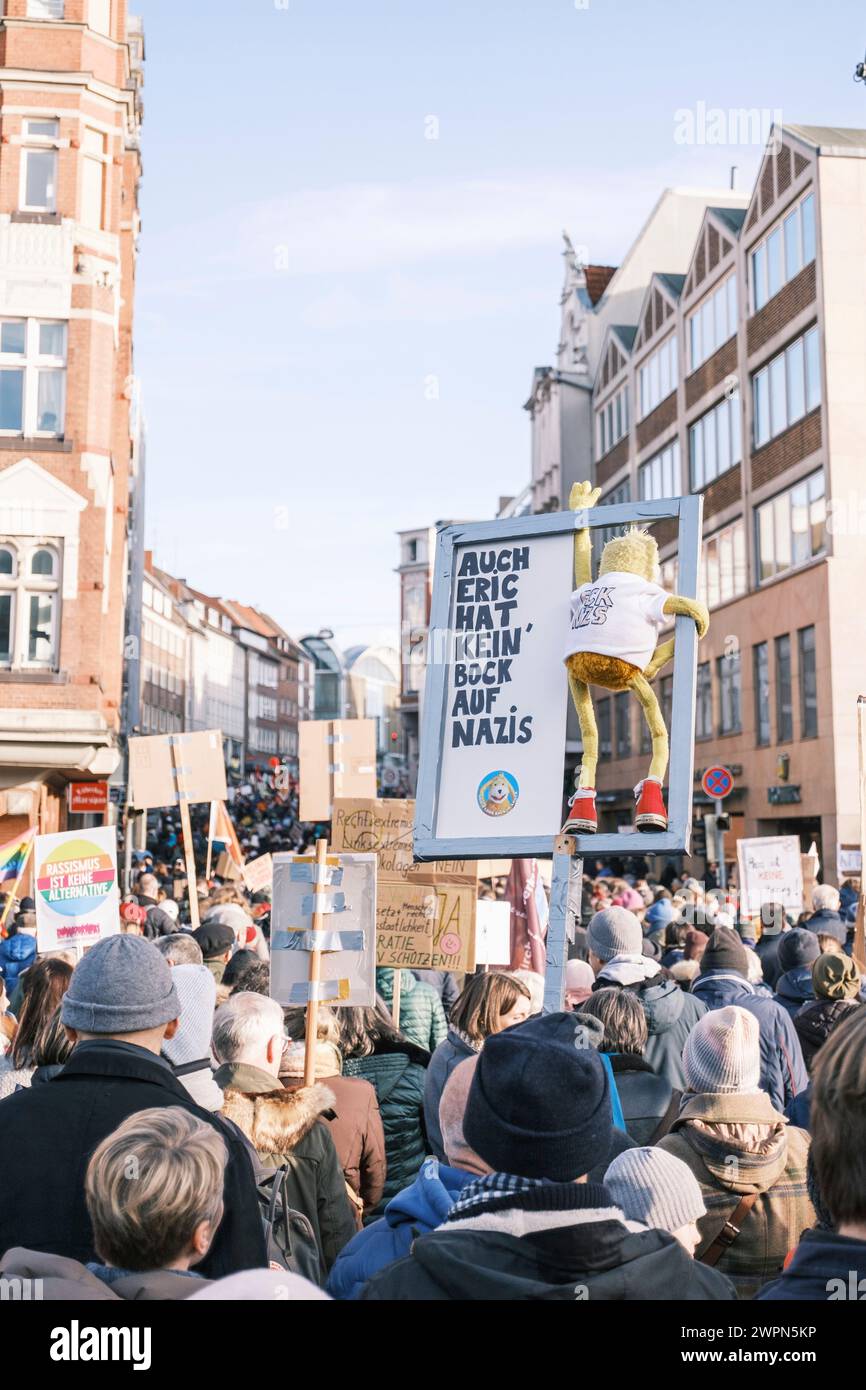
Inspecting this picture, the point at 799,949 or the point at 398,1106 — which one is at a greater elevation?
the point at 799,949

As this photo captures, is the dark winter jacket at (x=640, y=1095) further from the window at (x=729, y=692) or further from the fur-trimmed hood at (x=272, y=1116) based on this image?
the window at (x=729, y=692)

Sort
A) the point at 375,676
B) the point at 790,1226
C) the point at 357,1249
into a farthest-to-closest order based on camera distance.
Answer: the point at 375,676 < the point at 790,1226 < the point at 357,1249

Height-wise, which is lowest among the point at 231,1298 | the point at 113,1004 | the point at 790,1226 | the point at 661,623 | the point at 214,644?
the point at 790,1226

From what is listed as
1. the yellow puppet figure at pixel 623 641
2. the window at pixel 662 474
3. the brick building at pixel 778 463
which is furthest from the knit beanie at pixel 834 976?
the window at pixel 662 474

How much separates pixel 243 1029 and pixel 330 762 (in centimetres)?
694

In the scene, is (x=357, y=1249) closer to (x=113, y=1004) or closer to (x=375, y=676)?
(x=113, y=1004)

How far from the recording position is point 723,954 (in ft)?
24.0

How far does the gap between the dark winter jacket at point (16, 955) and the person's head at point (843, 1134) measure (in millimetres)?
8844

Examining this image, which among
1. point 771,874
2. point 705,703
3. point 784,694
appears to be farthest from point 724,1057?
point 705,703

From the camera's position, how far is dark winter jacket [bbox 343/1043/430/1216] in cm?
575

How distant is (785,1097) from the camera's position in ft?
→ 20.9

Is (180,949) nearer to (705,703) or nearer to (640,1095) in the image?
(640,1095)
